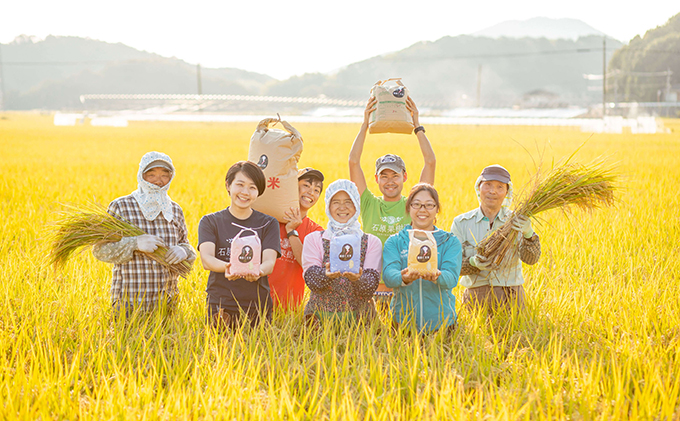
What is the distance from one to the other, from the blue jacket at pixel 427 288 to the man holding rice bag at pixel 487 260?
1.11 feet

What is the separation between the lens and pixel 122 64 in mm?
165000

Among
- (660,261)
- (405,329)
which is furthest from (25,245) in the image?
(660,261)

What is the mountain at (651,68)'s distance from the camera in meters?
68.8

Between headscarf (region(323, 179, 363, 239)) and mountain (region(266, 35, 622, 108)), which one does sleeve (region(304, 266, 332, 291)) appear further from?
mountain (region(266, 35, 622, 108))

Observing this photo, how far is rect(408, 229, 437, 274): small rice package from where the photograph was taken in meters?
2.59

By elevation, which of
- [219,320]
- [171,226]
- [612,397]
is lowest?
[612,397]

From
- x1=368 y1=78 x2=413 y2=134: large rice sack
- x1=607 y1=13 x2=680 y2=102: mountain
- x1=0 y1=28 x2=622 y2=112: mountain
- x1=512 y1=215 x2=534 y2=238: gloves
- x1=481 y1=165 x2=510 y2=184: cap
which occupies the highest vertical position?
x1=0 y1=28 x2=622 y2=112: mountain

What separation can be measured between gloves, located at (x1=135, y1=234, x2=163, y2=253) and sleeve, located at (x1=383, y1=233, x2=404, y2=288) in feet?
4.15

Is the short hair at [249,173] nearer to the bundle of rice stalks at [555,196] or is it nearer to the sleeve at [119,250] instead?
the sleeve at [119,250]

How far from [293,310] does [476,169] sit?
28.6 feet

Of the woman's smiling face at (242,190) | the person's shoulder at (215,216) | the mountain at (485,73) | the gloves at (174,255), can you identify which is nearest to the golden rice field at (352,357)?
the gloves at (174,255)

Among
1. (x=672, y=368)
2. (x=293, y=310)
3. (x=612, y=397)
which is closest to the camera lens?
(x=612, y=397)

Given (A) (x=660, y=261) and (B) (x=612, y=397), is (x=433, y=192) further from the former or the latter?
(A) (x=660, y=261)

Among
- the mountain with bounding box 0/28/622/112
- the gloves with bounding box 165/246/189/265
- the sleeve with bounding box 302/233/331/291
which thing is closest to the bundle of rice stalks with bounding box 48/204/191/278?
the gloves with bounding box 165/246/189/265
